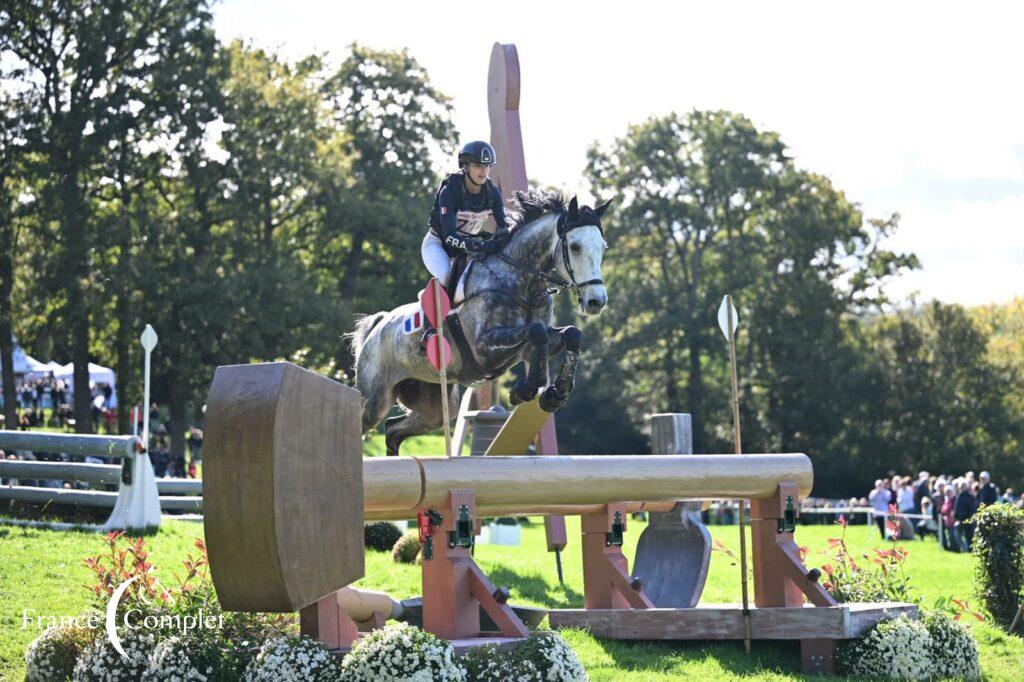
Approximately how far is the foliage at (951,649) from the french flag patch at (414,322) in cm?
386

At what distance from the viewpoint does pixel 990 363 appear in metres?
37.6

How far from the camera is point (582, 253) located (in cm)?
772

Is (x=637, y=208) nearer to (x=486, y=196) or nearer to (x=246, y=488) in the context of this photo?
(x=486, y=196)

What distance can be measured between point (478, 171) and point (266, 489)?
12.8ft

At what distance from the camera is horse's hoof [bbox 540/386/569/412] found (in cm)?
764

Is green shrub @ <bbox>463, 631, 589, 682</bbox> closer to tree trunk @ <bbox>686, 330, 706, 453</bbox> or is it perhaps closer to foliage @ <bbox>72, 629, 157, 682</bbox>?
foliage @ <bbox>72, 629, 157, 682</bbox>

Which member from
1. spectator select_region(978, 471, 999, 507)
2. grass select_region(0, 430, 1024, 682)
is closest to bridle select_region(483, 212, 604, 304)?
grass select_region(0, 430, 1024, 682)

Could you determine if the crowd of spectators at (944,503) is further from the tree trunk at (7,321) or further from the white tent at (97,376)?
the white tent at (97,376)

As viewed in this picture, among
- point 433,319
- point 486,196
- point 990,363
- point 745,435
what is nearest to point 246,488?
point 433,319

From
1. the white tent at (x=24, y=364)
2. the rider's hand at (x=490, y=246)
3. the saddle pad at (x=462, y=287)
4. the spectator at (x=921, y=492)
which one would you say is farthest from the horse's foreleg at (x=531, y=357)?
the white tent at (x=24, y=364)

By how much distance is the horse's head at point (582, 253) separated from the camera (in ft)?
24.8

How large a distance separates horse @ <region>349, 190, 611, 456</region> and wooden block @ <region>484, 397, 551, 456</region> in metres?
0.15

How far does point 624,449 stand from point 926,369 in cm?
947

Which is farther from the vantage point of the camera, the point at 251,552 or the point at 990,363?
the point at 990,363
